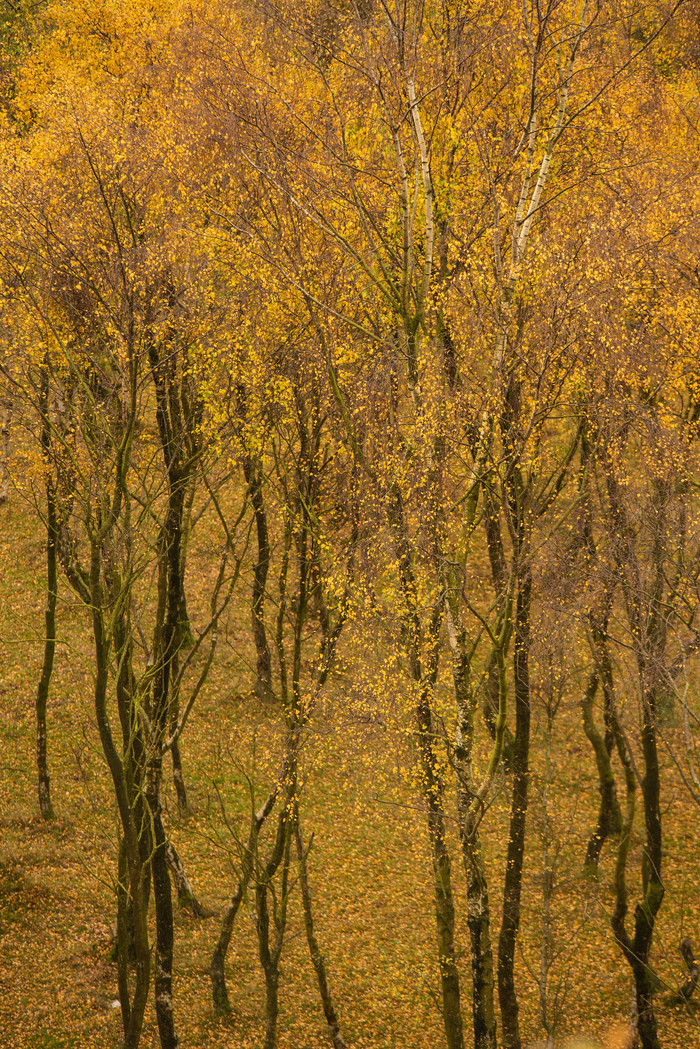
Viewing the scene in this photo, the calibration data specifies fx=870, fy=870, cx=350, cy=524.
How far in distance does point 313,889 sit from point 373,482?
11.1m

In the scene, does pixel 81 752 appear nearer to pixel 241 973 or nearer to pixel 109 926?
pixel 109 926

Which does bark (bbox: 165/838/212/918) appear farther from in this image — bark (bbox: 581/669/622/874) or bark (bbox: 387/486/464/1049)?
bark (bbox: 581/669/622/874)

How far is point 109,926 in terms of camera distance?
17141 millimetres

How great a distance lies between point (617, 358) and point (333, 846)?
13638mm

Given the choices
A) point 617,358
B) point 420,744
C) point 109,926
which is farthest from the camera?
point 109,926

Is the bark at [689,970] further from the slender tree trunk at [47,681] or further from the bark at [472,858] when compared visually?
the slender tree trunk at [47,681]

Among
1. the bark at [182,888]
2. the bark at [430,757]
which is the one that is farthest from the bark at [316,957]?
the bark at [182,888]

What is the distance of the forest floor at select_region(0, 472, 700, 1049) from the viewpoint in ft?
52.1

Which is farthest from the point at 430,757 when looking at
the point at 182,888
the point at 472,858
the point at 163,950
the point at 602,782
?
the point at 182,888

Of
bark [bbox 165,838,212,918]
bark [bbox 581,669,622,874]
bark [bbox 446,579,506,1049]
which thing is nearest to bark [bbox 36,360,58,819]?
bark [bbox 165,838,212,918]

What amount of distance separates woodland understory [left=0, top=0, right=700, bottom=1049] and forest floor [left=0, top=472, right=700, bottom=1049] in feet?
0.31

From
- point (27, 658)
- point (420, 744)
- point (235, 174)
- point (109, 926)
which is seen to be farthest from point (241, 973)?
point (235, 174)

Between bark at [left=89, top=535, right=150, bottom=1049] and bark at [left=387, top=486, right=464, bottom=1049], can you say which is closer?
bark at [left=89, top=535, right=150, bottom=1049]

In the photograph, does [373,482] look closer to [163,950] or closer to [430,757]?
[430,757]
